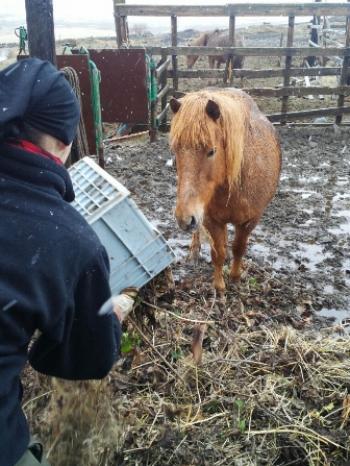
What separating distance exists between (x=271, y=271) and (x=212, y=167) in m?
1.81

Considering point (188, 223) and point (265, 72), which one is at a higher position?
point (265, 72)

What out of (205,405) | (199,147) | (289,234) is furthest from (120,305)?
(289,234)

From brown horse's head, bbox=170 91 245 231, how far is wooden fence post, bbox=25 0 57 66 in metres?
0.99

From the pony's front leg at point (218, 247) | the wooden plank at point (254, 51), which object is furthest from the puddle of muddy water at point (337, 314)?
the wooden plank at point (254, 51)

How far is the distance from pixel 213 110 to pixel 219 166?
428 millimetres

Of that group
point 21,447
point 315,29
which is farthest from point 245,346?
point 315,29

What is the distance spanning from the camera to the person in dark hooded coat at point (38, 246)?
129 cm

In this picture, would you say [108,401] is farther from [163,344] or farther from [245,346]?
[245,346]

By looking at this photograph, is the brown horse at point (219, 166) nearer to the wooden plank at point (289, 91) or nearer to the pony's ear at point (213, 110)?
the pony's ear at point (213, 110)

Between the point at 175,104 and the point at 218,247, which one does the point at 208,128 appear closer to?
the point at 175,104

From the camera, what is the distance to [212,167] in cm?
341

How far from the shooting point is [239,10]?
9227 mm

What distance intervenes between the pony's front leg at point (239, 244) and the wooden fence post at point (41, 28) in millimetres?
2240

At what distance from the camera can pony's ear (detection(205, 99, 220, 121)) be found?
3.22 m
